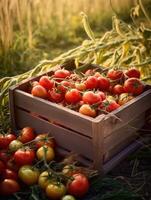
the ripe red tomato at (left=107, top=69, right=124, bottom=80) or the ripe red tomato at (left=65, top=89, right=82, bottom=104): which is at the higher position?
the ripe red tomato at (left=107, top=69, right=124, bottom=80)

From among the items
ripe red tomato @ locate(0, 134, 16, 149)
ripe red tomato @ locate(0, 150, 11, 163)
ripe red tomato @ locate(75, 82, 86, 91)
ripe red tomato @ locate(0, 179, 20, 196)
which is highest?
ripe red tomato @ locate(75, 82, 86, 91)

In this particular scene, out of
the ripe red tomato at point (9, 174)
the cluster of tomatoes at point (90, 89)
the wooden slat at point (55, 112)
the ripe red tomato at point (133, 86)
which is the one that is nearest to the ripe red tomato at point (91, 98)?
the cluster of tomatoes at point (90, 89)

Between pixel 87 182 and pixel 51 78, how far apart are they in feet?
2.60

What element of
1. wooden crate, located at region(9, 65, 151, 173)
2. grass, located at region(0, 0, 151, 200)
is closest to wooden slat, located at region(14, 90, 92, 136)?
wooden crate, located at region(9, 65, 151, 173)

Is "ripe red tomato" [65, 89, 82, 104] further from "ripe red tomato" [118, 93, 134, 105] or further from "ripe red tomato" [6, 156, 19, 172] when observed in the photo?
"ripe red tomato" [6, 156, 19, 172]

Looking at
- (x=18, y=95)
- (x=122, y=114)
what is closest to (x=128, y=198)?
(x=122, y=114)

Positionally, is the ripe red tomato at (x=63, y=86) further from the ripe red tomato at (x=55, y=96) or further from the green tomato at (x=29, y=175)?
the green tomato at (x=29, y=175)

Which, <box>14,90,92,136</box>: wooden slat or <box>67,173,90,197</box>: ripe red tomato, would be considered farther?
<box>14,90,92,136</box>: wooden slat

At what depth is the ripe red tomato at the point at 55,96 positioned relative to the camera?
2979 mm

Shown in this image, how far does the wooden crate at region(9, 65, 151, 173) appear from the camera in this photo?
277 centimetres

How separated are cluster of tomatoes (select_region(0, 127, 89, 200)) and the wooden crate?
0.09m

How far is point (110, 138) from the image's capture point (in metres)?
2.85

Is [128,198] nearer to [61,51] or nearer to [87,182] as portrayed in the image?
[87,182]

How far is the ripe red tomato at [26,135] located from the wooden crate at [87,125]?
0.06 metres
